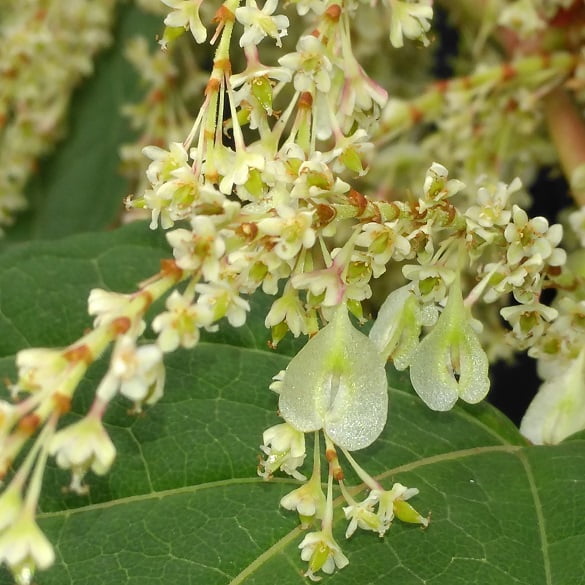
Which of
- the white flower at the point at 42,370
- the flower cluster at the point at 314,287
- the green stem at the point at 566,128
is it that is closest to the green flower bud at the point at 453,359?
the flower cluster at the point at 314,287

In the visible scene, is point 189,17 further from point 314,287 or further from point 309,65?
point 314,287

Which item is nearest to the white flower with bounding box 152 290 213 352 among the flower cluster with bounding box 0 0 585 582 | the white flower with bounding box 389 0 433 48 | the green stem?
the flower cluster with bounding box 0 0 585 582

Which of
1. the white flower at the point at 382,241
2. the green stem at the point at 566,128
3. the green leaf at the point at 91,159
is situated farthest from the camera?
the green leaf at the point at 91,159

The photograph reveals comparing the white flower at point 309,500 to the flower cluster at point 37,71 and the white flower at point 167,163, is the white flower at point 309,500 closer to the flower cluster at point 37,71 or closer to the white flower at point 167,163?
the white flower at point 167,163

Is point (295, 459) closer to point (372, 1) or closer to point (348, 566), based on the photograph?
point (348, 566)

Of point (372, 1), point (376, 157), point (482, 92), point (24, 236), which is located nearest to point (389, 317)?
point (372, 1)

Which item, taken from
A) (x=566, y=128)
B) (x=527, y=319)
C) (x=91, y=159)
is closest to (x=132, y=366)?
(x=527, y=319)
